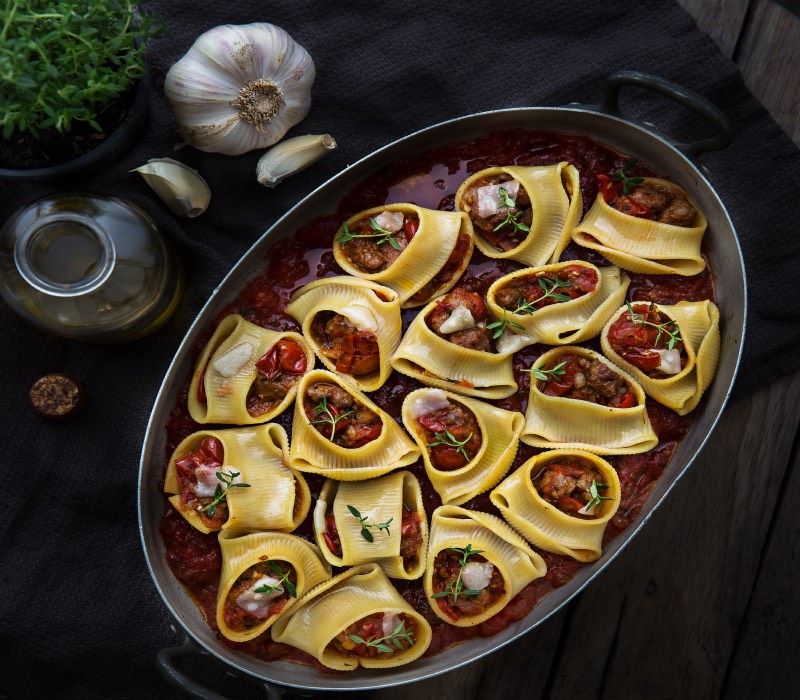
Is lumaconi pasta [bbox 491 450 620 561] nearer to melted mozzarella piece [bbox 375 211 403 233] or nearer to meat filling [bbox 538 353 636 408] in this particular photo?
meat filling [bbox 538 353 636 408]

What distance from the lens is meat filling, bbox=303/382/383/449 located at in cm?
353

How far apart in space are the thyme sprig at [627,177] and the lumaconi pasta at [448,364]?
0.90 m

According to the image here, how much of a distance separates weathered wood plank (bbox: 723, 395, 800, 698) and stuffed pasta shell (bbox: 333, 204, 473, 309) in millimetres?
1981

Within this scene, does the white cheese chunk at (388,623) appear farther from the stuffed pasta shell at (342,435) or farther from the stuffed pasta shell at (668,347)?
the stuffed pasta shell at (668,347)

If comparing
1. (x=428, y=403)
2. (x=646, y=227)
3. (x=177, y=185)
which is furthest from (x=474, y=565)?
(x=177, y=185)

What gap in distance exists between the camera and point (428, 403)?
11.6 ft

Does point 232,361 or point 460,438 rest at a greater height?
point 232,361

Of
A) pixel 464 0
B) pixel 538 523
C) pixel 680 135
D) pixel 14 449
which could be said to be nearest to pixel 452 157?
pixel 464 0

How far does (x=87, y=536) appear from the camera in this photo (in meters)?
3.82

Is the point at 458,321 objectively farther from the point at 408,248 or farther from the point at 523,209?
the point at 523,209

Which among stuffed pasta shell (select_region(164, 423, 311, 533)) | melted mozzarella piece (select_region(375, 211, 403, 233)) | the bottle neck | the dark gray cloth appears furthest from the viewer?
the dark gray cloth

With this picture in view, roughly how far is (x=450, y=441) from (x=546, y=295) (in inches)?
29.2

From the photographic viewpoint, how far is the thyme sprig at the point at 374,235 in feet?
11.6

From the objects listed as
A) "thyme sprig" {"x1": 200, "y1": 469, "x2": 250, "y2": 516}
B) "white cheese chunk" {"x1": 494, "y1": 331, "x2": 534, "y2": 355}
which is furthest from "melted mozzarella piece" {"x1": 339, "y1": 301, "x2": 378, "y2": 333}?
"thyme sprig" {"x1": 200, "y1": 469, "x2": 250, "y2": 516}
